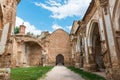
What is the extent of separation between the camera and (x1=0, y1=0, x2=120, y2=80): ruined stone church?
632cm

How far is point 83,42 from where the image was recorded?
51.3 feet

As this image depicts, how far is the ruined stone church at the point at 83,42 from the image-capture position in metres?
6.32

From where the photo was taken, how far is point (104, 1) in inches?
315

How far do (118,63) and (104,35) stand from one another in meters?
1.76

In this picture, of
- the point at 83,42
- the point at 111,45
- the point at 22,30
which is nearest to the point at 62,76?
the point at 111,45

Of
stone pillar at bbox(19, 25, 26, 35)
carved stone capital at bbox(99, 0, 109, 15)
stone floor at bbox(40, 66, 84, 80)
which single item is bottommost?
stone floor at bbox(40, 66, 84, 80)

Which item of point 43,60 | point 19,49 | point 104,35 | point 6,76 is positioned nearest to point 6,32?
point 6,76

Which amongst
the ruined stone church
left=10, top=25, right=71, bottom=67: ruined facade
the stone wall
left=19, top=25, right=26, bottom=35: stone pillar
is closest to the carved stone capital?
the ruined stone church

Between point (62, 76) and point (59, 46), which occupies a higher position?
point (59, 46)

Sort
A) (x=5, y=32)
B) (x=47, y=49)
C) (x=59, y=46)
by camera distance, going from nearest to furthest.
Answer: (x=5, y=32), (x=47, y=49), (x=59, y=46)

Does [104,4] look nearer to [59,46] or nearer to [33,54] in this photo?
[59,46]

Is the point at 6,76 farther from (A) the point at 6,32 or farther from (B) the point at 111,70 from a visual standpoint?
(B) the point at 111,70

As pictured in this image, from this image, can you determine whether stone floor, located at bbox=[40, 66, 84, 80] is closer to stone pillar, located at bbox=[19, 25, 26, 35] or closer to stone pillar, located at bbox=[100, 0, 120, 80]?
stone pillar, located at bbox=[100, 0, 120, 80]

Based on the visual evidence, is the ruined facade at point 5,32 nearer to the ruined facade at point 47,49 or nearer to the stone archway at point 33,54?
the ruined facade at point 47,49
